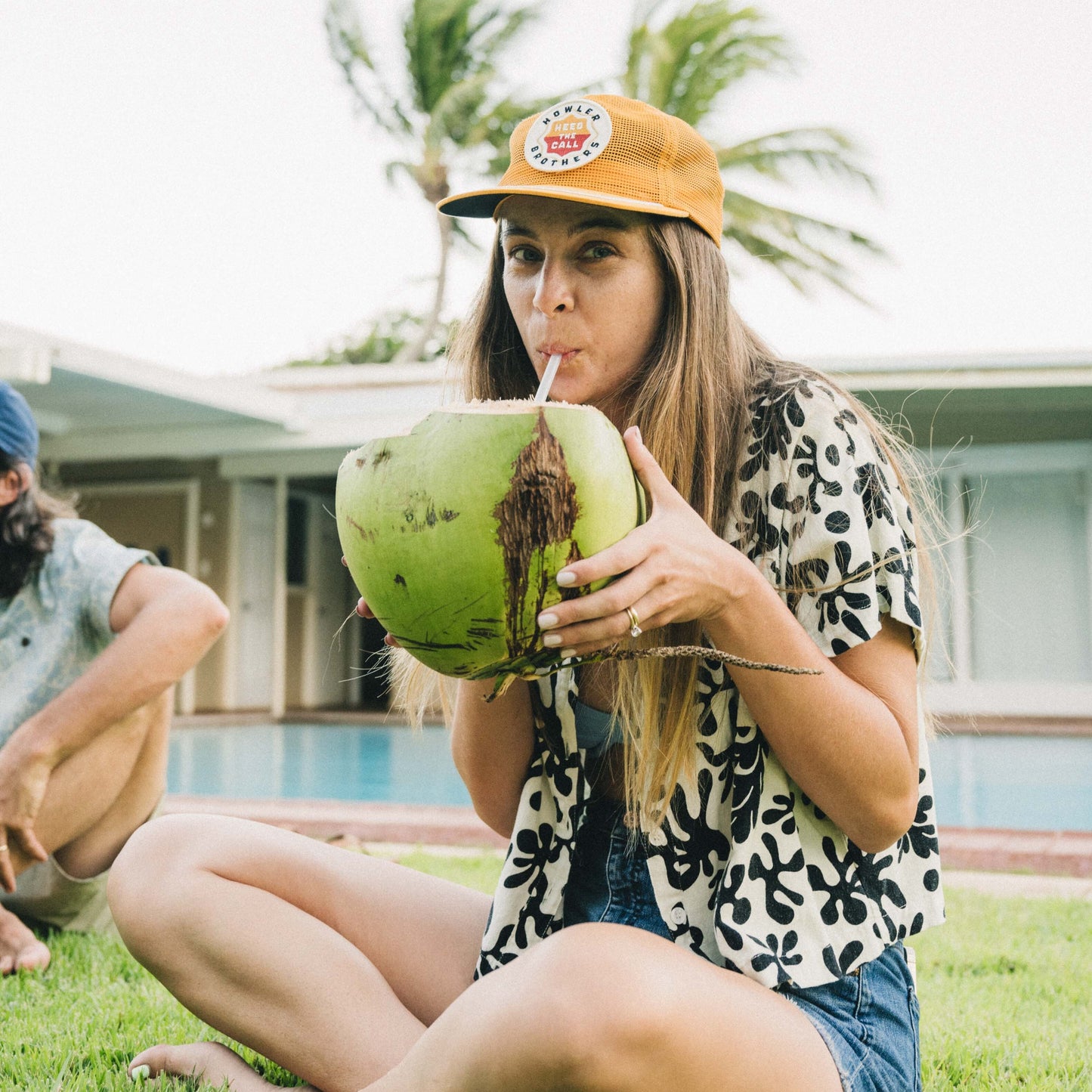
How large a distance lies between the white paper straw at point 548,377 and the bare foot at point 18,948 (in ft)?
5.40

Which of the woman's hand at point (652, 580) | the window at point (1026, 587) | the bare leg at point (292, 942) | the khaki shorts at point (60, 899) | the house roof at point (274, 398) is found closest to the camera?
the woman's hand at point (652, 580)

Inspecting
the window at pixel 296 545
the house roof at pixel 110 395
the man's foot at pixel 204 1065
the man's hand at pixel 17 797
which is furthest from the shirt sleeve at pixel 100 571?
the window at pixel 296 545

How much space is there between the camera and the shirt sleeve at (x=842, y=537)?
1.27 metres

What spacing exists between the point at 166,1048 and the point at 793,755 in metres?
0.98

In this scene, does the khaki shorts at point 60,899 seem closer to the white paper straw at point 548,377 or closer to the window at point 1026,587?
the white paper straw at point 548,377

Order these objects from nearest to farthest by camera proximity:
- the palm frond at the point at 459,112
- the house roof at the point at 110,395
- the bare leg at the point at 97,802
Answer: the bare leg at the point at 97,802, the house roof at the point at 110,395, the palm frond at the point at 459,112

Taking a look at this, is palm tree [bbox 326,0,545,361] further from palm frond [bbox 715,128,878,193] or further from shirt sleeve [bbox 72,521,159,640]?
shirt sleeve [bbox 72,521,159,640]

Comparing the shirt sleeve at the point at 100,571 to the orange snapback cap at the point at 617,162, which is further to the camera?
the shirt sleeve at the point at 100,571

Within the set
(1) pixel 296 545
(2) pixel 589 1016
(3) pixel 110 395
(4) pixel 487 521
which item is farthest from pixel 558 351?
(1) pixel 296 545

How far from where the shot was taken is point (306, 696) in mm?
13586

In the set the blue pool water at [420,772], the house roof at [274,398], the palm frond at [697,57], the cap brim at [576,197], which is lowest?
the blue pool water at [420,772]

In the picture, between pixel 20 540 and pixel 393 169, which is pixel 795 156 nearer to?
pixel 393 169

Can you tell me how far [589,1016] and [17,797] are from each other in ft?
4.63

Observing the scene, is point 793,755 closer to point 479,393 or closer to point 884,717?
point 884,717
